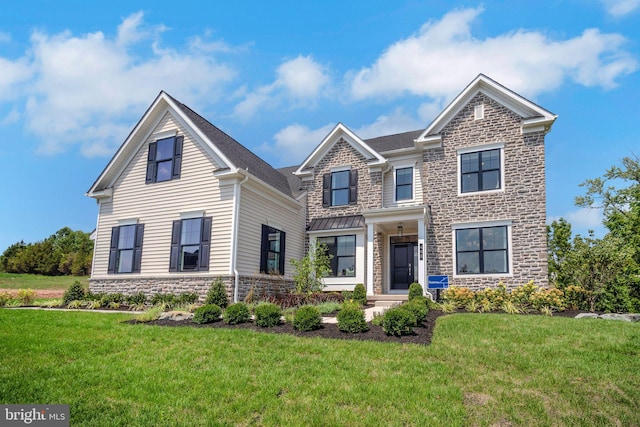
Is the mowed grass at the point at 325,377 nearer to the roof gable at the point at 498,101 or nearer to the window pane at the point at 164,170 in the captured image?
the window pane at the point at 164,170

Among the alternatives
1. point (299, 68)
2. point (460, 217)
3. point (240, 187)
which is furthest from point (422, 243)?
point (299, 68)

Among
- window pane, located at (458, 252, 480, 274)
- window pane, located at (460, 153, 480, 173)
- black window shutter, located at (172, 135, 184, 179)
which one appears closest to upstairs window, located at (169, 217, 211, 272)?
black window shutter, located at (172, 135, 184, 179)

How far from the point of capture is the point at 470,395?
580 cm

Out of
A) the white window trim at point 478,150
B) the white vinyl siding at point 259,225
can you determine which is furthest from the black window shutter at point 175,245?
the white window trim at point 478,150

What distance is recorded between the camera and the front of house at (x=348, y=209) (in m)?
15.2

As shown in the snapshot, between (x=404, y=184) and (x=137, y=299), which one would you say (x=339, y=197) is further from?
(x=137, y=299)

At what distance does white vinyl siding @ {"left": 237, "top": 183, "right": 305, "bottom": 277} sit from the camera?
1516cm

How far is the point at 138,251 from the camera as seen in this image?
16531 mm

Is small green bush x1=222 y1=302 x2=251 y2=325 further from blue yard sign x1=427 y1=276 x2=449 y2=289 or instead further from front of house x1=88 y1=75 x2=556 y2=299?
blue yard sign x1=427 y1=276 x2=449 y2=289

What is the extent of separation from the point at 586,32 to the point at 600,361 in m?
9.28

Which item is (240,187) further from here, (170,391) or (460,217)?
(170,391)

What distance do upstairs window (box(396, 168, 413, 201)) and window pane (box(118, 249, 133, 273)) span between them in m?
11.1

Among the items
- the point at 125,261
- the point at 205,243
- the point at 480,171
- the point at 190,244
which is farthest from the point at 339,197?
the point at 125,261

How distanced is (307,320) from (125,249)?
10.7 m
